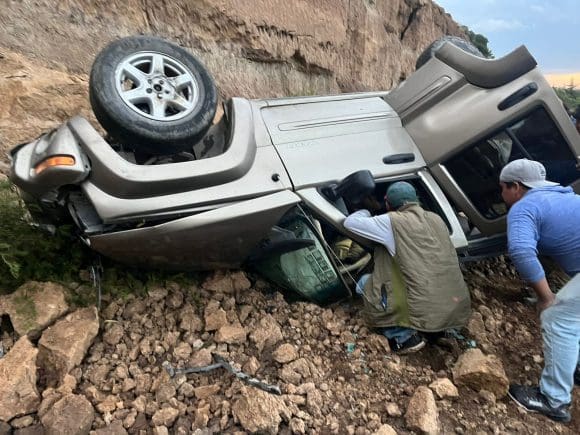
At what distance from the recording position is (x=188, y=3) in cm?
631

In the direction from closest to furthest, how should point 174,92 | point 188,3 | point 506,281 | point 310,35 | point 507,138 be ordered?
1. point 174,92
2. point 507,138
3. point 506,281
4. point 188,3
5. point 310,35

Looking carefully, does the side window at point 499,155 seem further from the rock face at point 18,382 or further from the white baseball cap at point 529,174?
the rock face at point 18,382

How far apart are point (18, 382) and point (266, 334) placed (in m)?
1.40

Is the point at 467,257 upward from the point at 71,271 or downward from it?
upward

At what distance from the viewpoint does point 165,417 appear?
2393 millimetres

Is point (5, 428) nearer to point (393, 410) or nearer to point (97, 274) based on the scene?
point (97, 274)

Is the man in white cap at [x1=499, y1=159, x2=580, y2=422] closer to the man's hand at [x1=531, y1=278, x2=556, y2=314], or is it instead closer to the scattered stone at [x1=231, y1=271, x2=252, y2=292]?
the man's hand at [x1=531, y1=278, x2=556, y2=314]

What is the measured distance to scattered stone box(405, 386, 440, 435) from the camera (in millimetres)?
2518

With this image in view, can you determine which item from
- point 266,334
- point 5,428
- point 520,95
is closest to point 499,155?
point 520,95

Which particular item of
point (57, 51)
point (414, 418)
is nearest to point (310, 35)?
point (57, 51)

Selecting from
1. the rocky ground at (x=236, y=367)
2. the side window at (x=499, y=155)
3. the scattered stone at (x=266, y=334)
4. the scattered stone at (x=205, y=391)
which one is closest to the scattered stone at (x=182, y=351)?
the rocky ground at (x=236, y=367)

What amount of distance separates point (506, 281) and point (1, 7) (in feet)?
18.6

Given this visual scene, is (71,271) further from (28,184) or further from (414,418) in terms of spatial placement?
(414,418)

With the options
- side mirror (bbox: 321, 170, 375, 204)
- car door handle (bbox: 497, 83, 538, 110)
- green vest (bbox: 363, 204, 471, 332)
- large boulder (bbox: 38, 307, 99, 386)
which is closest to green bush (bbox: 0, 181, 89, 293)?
large boulder (bbox: 38, 307, 99, 386)
